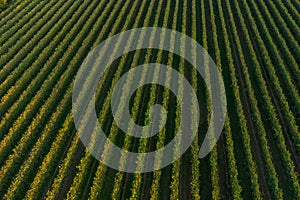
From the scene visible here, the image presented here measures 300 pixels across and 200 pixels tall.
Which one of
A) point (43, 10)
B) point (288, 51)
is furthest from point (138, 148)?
point (43, 10)

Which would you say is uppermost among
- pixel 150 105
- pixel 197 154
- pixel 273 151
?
pixel 150 105

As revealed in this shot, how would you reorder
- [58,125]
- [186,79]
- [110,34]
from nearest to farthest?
[58,125], [186,79], [110,34]

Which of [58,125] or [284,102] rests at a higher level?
[58,125]

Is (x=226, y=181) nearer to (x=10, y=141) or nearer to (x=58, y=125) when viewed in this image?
(x=58, y=125)

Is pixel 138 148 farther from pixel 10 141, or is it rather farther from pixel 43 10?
pixel 43 10

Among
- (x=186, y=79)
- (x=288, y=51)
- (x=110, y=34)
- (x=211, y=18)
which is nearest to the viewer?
(x=186, y=79)

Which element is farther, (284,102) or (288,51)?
(288,51)

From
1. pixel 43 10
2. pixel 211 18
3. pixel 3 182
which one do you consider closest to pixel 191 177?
pixel 3 182
